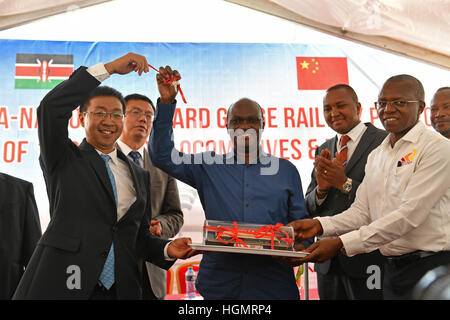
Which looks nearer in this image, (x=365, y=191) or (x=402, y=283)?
(x=402, y=283)

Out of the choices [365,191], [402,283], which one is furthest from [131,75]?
[402,283]

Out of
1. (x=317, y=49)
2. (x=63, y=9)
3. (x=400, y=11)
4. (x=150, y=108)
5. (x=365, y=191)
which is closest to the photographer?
(x=365, y=191)

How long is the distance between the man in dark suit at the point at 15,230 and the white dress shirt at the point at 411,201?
76.2 inches

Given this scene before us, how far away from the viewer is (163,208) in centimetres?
341

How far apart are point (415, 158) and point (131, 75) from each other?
11.2 ft

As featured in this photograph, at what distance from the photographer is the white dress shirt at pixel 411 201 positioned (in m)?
2.26

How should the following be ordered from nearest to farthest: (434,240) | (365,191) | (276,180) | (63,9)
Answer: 1. (434,240)
2. (276,180)
3. (365,191)
4. (63,9)

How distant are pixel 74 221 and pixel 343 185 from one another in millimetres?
1700

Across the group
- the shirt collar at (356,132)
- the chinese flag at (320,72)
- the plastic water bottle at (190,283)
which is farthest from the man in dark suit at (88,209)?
the chinese flag at (320,72)

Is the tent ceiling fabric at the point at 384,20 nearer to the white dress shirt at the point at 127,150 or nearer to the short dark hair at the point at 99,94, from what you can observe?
the white dress shirt at the point at 127,150

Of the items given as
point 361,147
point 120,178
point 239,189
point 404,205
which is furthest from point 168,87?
point 361,147

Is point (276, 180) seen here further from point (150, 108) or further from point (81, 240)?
point (150, 108)

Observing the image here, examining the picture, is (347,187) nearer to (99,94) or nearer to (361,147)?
(361,147)

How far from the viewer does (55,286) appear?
1916 mm
